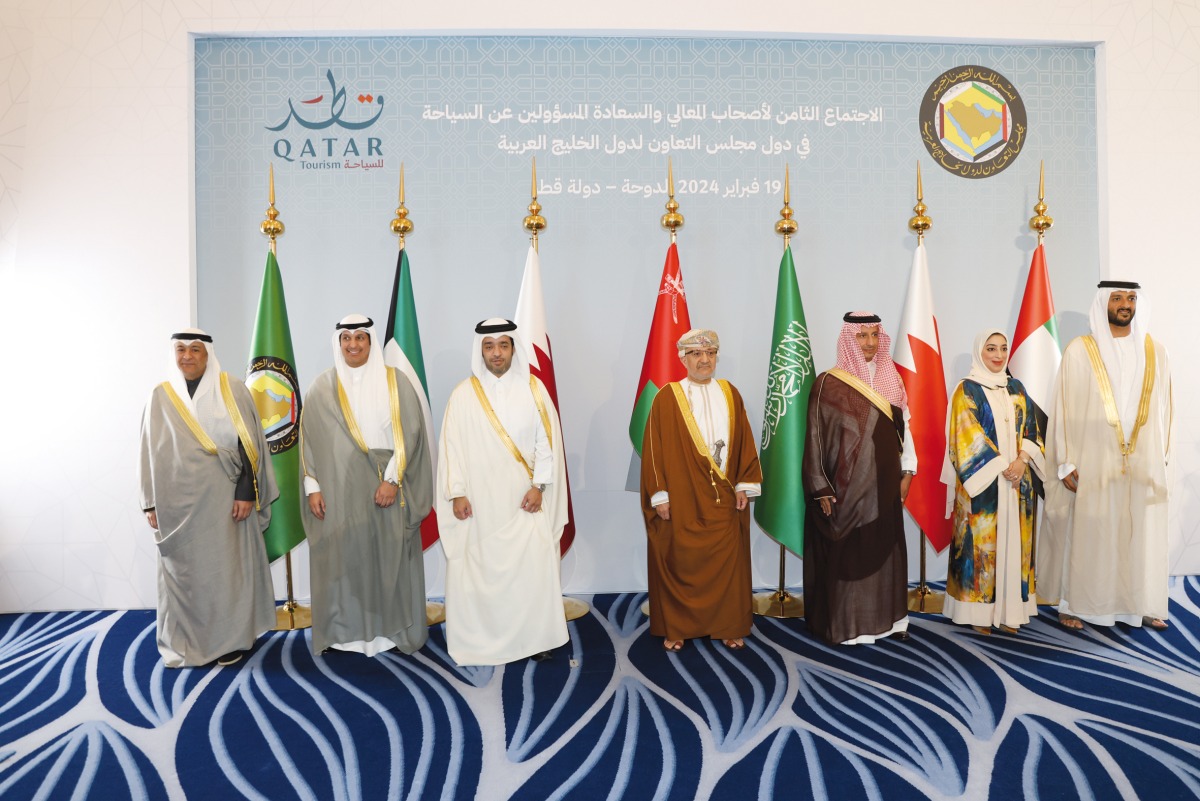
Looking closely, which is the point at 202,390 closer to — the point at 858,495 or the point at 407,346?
the point at 407,346

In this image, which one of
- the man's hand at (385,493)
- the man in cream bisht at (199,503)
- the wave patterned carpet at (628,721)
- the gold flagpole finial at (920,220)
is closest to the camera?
the wave patterned carpet at (628,721)

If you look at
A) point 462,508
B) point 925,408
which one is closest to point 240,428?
point 462,508

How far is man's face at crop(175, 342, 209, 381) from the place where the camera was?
335cm

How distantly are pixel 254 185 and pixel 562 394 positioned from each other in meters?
2.09

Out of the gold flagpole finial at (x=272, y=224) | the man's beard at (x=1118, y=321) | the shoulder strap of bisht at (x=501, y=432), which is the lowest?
the shoulder strap of bisht at (x=501, y=432)

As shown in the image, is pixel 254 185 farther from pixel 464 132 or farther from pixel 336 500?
pixel 336 500

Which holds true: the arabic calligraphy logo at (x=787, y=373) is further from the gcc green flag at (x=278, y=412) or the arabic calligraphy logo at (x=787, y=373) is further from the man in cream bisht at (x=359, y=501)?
the gcc green flag at (x=278, y=412)

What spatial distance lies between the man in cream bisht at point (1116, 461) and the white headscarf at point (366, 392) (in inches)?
129

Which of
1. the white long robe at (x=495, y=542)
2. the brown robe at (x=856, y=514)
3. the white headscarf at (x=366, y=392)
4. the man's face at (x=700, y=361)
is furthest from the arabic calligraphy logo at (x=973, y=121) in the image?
the white headscarf at (x=366, y=392)

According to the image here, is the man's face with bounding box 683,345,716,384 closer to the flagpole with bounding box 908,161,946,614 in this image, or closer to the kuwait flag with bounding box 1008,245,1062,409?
the flagpole with bounding box 908,161,946,614

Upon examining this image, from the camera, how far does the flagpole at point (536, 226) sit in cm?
406

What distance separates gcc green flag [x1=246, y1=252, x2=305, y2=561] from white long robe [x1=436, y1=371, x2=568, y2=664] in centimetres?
91

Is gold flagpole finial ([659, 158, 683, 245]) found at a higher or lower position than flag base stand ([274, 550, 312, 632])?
higher

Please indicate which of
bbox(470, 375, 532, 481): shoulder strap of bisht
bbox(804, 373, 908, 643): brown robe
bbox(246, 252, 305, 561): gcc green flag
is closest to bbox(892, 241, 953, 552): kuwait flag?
bbox(804, 373, 908, 643): brown robe
